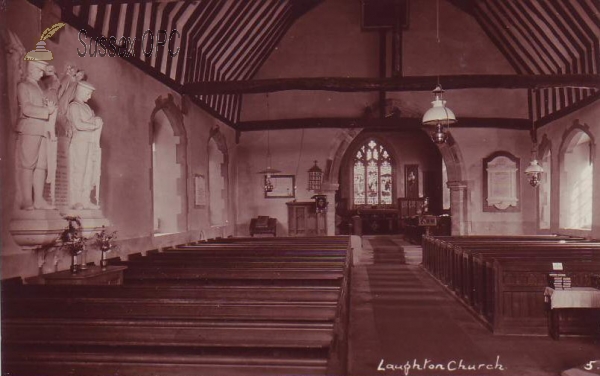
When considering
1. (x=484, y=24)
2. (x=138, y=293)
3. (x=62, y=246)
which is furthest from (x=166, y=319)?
(x=484, y=24)

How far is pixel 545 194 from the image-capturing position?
12453 millimetres

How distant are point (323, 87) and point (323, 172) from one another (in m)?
4.31

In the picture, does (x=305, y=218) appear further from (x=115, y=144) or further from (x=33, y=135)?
(x=33, y=135)

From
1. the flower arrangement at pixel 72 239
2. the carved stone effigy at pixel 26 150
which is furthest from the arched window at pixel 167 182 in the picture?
the flower arrangement at pixel 72 239

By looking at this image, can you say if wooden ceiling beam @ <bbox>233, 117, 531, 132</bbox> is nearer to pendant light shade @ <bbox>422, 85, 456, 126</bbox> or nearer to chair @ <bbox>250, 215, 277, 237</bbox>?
chair @ <bbox>250, 215, 277, 237</bbox>

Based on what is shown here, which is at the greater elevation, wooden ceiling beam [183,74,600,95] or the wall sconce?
wooden ceiling beam [183,74,600,95]

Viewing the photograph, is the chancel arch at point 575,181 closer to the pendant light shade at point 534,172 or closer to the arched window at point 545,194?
the arched window at point 545,194

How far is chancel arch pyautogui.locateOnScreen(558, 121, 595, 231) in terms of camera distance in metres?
10.9

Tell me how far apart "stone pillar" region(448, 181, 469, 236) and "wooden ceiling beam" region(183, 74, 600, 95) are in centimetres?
433

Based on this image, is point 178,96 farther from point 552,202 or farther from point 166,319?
point 552,202

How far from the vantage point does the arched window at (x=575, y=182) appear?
10922 millimetres

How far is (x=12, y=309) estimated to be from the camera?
10.3ft

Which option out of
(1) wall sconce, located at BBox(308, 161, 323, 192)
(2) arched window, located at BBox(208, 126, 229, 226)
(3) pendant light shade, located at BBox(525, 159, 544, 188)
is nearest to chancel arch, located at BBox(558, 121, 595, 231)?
(3) pendant light shade, located at BBox(525, 159, 544, 188)

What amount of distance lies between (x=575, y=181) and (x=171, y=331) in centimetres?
1078
